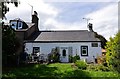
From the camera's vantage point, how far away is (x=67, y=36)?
42969mm

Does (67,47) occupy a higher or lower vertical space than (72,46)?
lower

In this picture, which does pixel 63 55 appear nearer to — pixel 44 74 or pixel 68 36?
pixel 68 36

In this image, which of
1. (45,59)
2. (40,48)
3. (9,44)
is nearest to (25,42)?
(40,48)

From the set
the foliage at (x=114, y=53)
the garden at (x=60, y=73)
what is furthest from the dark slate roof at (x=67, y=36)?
the foliage at (x=114, y=53)

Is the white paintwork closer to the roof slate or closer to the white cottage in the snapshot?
the white cottage

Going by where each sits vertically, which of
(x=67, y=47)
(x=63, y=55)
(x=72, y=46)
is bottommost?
(x=63, y=55)

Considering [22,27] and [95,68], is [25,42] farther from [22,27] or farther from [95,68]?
[95,68]

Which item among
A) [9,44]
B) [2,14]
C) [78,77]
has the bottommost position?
[78,77]

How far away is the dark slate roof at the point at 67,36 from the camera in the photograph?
41.2 metres

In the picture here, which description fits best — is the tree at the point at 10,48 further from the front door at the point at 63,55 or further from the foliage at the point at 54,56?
the front door at the point at 63,55

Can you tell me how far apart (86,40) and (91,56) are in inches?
98.6

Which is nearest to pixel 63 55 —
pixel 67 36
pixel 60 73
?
pixel 67 36

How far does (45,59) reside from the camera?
36.9 m

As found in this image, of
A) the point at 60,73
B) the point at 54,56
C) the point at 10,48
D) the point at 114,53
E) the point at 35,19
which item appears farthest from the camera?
the point at 35,19
